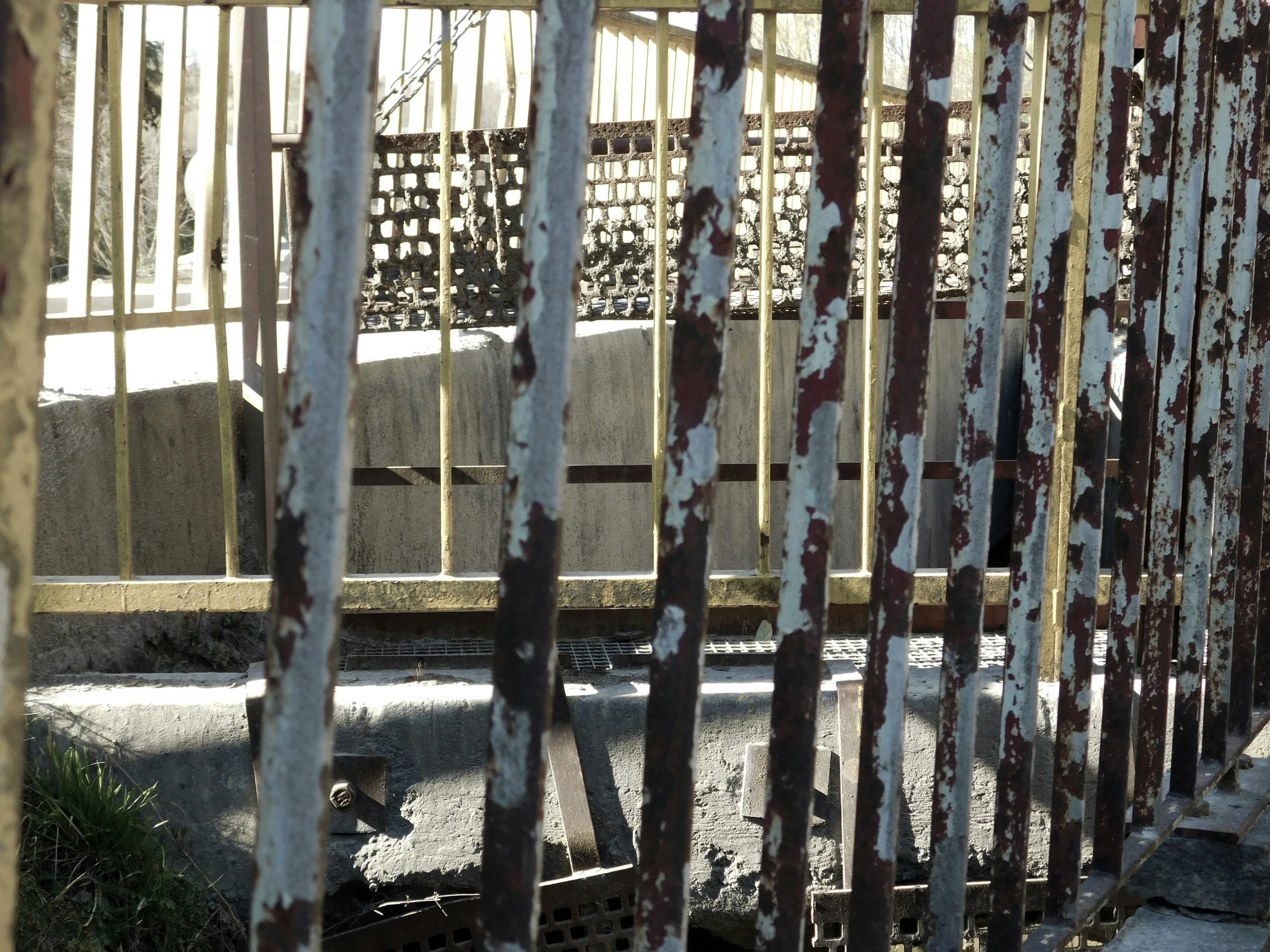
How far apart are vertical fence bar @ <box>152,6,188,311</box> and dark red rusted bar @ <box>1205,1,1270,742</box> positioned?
4061 mm

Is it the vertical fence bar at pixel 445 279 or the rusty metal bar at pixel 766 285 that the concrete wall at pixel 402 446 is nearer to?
the rusty metal bar at pixel 766 285

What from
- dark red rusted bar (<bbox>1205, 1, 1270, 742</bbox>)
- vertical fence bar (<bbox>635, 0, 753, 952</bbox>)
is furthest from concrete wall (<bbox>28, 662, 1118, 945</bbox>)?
vertical fence bar (<bbox>635, 0, 753, 952</bbox>)

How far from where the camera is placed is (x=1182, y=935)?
179 cm

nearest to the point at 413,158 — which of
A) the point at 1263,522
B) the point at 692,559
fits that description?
the point at 1263,522

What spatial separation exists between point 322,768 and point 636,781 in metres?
2.35

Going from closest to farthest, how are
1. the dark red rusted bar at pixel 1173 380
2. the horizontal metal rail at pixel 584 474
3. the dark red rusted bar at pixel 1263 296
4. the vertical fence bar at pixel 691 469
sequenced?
the vertical fence bar at pixel 691 469 → the dark red rusted bar at pixel 1173 380 → the dark red rusted bar at pixel 1263 296 → the horizontal metal rail at pixel 584 474

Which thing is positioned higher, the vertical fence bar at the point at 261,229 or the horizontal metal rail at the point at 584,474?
the vertical fence bar at the point at 261,229

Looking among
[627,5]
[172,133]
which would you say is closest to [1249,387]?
[627,5]

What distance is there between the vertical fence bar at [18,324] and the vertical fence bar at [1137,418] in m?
1.38

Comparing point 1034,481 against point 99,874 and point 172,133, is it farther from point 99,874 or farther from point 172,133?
point 172,133

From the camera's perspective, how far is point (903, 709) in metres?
1.10

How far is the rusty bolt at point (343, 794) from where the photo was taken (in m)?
2.75

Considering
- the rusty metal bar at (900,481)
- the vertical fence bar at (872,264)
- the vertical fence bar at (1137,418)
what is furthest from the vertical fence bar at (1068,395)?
the rusty metal bar at (900,481)

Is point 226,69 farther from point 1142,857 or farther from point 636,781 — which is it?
point 1142,857
